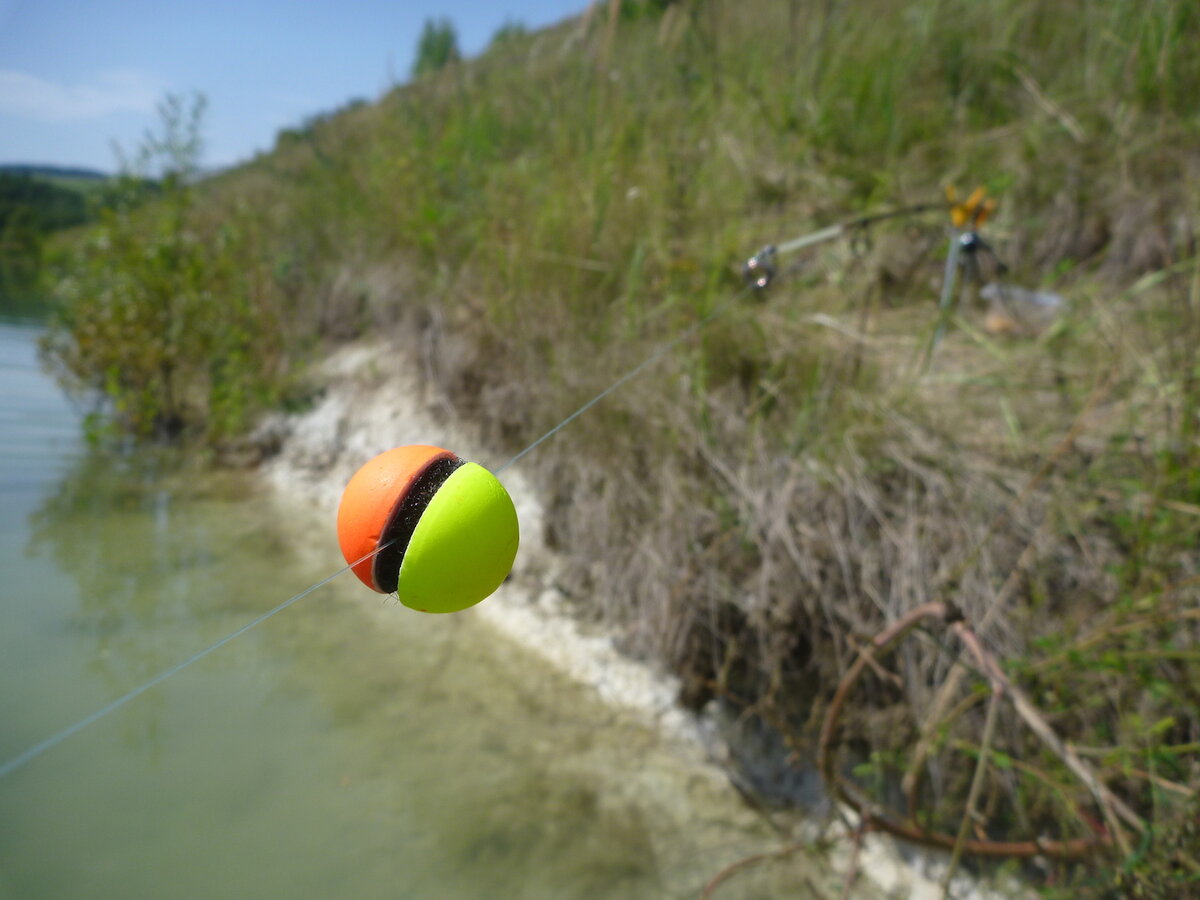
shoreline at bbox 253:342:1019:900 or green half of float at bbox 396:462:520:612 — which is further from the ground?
green half of float at bbox 396:462:520:612

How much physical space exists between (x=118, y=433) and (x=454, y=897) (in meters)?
4.21

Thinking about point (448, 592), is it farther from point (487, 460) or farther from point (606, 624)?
point (487, 460)

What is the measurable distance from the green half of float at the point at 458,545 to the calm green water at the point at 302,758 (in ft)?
5.19

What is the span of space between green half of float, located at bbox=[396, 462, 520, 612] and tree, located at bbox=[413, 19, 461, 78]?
19.8 feet

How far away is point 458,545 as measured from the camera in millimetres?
750

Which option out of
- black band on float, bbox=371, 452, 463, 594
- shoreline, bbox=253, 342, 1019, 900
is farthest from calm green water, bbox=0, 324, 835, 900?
black band on float, bbox=371, 452, 463, 594

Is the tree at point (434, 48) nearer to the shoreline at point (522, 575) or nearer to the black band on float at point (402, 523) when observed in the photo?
the shoreline at point (522, 575)

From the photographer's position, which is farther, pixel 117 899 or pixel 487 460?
pixel 487 460

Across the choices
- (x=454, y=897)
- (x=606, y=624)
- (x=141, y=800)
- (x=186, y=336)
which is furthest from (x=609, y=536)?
(x=186, y=336)

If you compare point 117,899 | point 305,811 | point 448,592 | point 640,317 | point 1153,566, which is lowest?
point 305,811

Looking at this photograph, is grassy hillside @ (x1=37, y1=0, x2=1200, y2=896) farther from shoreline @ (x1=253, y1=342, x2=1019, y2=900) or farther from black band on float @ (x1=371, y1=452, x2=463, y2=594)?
black band on float @ (x1=371, y1=452, x2=463, y2=594)

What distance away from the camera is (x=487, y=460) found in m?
3.81

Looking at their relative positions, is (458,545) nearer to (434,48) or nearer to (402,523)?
(402,523)

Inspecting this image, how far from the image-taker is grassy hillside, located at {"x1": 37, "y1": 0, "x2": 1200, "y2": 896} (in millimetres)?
2186
